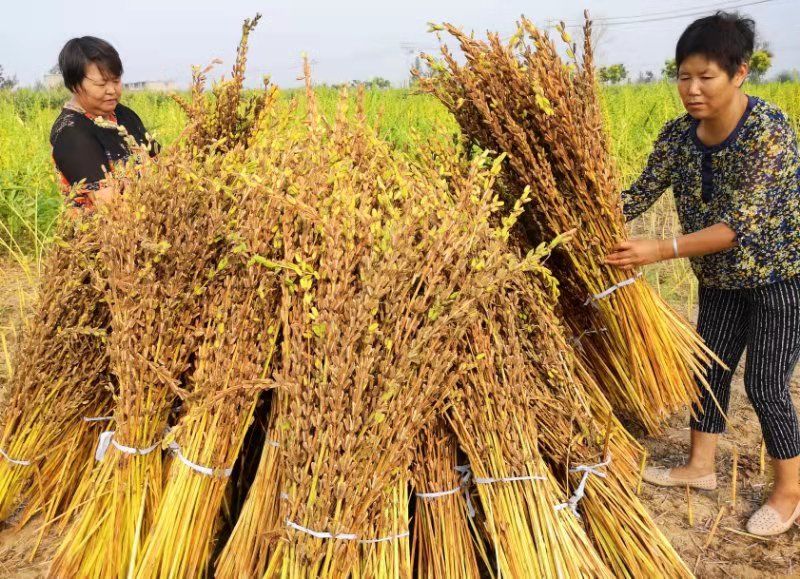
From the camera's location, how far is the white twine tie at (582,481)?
1656mm

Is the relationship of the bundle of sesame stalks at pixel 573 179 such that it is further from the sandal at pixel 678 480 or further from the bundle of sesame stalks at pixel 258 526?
the bundle of sesame stalks at pixel 258 526

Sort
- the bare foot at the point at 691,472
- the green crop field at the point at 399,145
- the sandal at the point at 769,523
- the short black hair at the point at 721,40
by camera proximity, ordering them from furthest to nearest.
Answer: the green crop field at the point at 399,145 < the bare foot at the point at 691,472 < the sandal at the point at 769,523 < the short black hair at the point at 721,40

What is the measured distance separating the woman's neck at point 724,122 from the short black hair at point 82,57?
2392 mm

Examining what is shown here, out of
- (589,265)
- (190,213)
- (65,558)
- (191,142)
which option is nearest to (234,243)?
(190,213)

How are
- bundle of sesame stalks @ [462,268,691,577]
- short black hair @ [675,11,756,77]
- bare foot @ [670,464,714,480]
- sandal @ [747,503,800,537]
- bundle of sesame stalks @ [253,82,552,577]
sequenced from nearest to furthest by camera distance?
1. bundle of sesame stalks @ [253,82,552,577]
2. bundle of sesame stalks @ [462,268,691,577]
3. short black hair @ [675,11,756,77]
4. sandal @ [747,503,800,537]
5. bare foot @ [670,464,714,480]

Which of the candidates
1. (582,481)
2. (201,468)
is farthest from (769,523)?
(201,468)

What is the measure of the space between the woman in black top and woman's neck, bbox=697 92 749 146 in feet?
7.44

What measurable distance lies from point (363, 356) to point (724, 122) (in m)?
1.42

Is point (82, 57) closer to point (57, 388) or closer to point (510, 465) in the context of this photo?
point (57, 388)

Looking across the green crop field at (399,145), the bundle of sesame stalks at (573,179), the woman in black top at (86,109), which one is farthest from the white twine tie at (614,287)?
the woman in black top at (86,109)

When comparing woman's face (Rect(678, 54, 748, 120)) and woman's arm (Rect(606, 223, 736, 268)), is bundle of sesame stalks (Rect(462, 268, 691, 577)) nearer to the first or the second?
woman's arm (Rect(606, 223, 736, 268))

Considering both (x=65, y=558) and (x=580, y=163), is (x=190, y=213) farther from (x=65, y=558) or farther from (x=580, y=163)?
(x=580, y=163)

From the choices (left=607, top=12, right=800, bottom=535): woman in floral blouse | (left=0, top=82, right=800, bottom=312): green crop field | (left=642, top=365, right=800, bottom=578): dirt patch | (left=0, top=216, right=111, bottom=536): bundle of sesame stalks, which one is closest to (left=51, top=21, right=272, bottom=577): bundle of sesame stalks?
(left=0, top=216, right=111, bottom=536): bundle of sesame stalks

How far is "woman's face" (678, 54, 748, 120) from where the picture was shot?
1863mm
